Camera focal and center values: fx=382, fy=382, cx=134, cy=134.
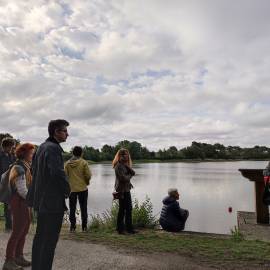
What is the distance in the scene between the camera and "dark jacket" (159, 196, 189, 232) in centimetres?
818

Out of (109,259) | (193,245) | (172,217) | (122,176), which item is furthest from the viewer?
(172,217)

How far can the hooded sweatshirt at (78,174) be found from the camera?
802cm

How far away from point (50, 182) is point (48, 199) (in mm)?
182

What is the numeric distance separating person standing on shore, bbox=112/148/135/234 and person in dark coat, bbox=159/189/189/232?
2.65 ft

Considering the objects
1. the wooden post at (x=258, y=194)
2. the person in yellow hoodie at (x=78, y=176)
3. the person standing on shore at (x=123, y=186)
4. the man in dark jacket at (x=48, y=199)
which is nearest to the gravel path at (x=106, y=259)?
the man in dark jacket at (x=48, y=199)

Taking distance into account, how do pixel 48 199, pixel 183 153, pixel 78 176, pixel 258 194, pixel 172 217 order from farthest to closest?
pixel 183 153 → pixel 258 194 → pixel 172 217 → pixel 78 176 → pixel 48 199

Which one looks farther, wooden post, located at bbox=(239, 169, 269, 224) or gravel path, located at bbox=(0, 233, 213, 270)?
wooden post, located at bbox=(239, 169, 269, 224)

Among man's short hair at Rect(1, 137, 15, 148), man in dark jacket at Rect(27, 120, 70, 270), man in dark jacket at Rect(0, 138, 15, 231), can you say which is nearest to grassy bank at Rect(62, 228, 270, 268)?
man in dark jacket at Rect(0, 138, 15, 231)

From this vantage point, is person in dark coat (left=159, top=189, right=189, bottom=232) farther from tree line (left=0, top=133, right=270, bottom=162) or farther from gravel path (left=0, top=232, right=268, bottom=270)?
tree line (left=0, top=133, right=270, bottom=162)

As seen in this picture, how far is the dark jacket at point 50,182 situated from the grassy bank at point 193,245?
8.40 feet

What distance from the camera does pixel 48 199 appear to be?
161 inches

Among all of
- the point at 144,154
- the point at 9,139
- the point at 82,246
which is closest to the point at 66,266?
the point at 82,246

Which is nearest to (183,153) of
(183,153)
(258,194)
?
(183,153)

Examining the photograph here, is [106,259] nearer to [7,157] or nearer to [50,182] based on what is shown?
[50,182]
